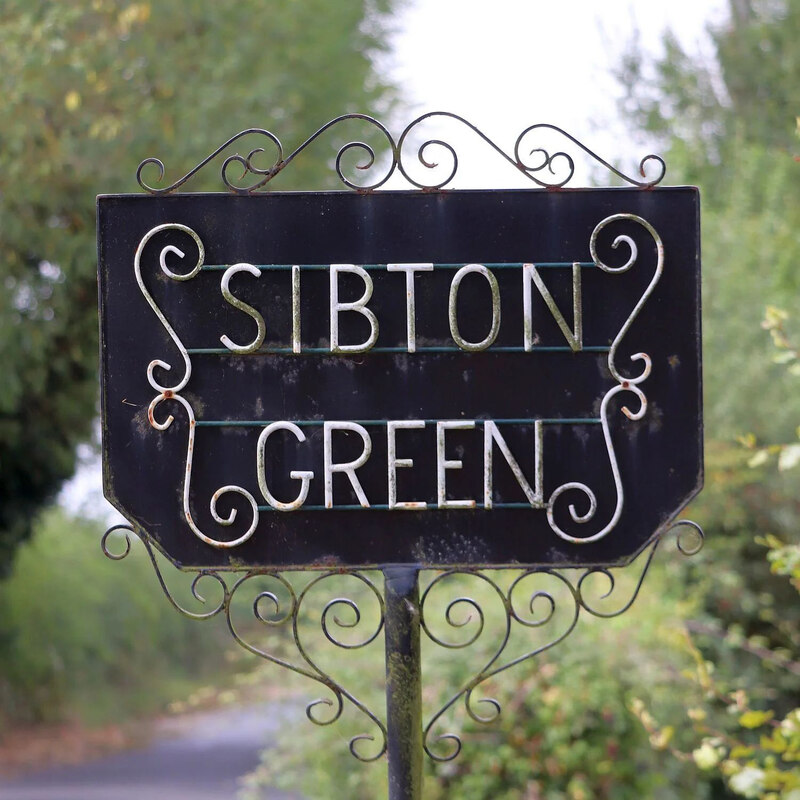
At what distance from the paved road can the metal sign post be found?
580 cm

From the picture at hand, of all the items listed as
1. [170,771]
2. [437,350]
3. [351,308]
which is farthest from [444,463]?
[170,771]

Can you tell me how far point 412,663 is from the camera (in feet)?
6.45

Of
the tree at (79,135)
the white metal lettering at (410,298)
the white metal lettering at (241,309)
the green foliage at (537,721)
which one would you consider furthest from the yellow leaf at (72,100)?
the white metal lettering at (410,298)

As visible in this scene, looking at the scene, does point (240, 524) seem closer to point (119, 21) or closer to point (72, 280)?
point (72, 280)

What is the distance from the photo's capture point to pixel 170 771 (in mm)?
9141

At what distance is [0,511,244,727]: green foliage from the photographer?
1061 centimetres

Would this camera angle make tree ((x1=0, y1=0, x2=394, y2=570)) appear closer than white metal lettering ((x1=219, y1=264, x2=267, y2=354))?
No

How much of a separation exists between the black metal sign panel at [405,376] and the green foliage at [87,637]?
348 inches

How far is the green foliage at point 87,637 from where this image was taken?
418 inches

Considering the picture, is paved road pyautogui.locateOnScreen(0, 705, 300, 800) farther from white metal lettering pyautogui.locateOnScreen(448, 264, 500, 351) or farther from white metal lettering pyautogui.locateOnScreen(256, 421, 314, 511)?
white metal lettering pyautogui.locateOnScreen(448, 264, 500, 351)

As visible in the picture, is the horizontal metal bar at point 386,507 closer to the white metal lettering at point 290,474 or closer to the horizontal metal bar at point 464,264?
the white metal lettering at point 290,474

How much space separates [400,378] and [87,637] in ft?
33.5

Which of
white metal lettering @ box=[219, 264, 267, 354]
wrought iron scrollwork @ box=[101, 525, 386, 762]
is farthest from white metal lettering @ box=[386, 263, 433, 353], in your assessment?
wrought iron scrollwork @ box=[101, 525, 386, 762]

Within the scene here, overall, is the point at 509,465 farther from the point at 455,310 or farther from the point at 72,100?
the point at 72,100
